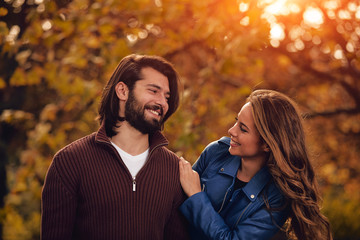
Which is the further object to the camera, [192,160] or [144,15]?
[192,160]

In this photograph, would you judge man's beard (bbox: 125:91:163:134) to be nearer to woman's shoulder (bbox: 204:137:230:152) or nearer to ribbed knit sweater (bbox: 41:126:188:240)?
ribbed knit sweater (bbox: 41:126:188:240)

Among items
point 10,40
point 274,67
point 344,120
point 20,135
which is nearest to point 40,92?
point 20,135

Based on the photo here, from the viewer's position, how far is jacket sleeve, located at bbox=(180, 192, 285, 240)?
246 centimetres

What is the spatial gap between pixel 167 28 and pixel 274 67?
249 centimetres

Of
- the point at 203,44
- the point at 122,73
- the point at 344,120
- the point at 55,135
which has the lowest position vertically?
the point at 344,120

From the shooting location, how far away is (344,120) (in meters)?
7.36

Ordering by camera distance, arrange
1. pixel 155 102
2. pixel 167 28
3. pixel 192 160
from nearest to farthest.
Result: 1. pixel 155 102
2. pixel 192 160
3. pixel 167 28

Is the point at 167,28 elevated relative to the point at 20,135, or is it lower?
elevated

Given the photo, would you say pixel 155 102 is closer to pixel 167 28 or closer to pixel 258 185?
pixel 258 185

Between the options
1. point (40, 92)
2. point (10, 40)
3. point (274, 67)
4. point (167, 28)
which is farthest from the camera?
point (274, 67)

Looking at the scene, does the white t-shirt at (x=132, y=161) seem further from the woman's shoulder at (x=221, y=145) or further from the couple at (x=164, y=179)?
the woman's shoulder at (x=221, y=145)

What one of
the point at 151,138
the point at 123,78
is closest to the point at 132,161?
the point at 151,138

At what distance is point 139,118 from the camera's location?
2.46 meters

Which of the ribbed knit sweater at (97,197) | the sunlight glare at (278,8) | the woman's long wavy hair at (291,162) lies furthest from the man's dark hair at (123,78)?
the sunlight glare at (278,8)
